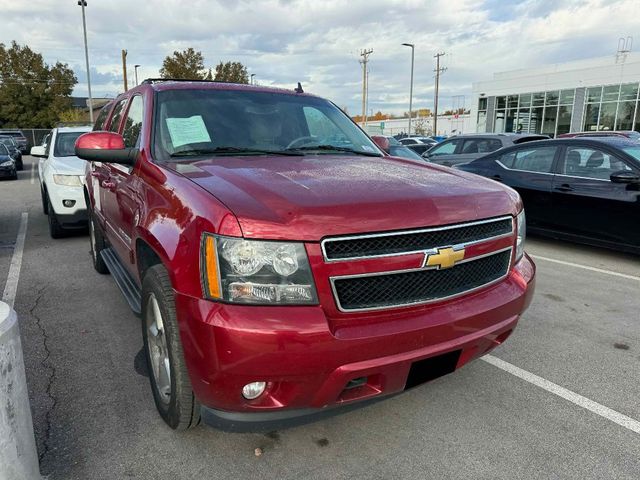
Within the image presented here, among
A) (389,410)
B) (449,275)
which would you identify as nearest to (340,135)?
(449,275)

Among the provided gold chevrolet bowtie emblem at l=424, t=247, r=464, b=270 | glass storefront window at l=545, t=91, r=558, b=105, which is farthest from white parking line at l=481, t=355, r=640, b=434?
glass storefront window at l=545, t=91, r=558, b=105

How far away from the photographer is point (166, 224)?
240 centimetres

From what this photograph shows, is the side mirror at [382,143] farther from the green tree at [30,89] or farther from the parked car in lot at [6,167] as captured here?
the green tree at [30,89]

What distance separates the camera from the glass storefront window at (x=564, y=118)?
3684 centimetres

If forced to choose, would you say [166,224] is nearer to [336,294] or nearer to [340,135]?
[336,294]

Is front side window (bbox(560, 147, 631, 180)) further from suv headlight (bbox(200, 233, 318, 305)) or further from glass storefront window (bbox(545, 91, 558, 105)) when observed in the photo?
glass storefront window (bbox(545, 91, 558, 105))

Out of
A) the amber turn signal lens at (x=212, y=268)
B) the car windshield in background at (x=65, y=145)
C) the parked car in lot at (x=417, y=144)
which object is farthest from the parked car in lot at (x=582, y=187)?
the parked car in lot at (x=417, y=144)

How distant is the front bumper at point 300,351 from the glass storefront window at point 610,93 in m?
38.9

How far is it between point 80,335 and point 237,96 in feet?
7.33

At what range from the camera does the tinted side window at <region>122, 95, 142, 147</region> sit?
3.49m

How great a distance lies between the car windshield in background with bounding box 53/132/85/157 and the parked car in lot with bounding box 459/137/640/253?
6897mm

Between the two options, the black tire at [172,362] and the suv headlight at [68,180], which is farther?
the suv headlight at [68,180]

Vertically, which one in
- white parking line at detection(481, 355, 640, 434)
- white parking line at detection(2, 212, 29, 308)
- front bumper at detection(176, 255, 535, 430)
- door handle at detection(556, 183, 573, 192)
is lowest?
→ white parking line at detection(2, 212, 29, 308)

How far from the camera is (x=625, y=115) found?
3356 centimetres
